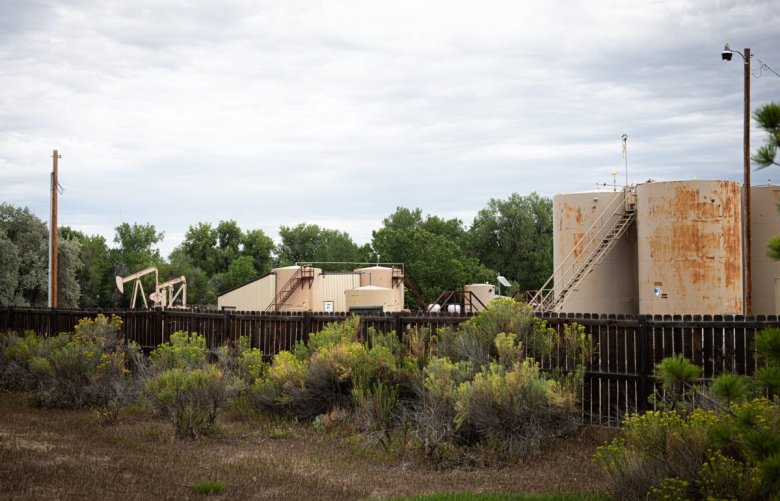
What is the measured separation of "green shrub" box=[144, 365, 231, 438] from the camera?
11766 millimetres

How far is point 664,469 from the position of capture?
24.4ft

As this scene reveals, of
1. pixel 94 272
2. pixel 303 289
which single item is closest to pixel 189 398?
pixel 303 289

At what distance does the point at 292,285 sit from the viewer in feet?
147

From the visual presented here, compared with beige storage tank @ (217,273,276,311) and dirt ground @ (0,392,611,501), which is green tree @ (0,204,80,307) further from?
dirt ground @ (0,392,611,501)

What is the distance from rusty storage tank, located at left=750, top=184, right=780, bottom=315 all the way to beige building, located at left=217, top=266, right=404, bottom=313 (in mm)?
19939

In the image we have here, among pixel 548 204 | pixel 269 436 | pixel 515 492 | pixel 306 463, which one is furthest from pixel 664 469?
pixel 548 204

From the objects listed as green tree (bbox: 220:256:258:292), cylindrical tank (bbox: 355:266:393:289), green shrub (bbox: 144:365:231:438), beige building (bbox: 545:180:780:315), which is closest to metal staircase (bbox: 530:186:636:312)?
beige building (bbox: 545:180:780:315)

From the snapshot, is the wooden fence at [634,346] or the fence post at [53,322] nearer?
the wooden fence at [634,346]

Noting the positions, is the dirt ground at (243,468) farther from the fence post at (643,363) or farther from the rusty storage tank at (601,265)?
the rusty storage tank at (601,265)

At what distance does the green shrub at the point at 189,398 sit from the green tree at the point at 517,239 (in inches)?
2887

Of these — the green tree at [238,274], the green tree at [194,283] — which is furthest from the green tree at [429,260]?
the green tree at [194,283]

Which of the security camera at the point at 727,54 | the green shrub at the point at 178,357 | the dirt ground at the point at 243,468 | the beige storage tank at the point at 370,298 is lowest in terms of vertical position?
the dirt ground at the point at 243,468

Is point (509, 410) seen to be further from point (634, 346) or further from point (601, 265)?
point (601, 265)

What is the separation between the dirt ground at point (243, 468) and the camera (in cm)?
830
